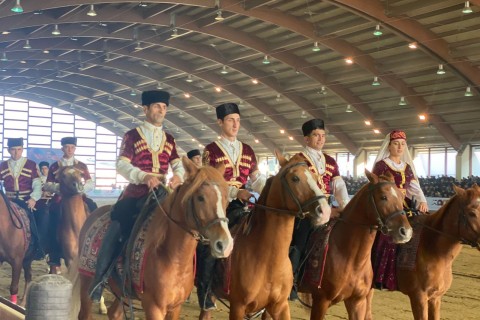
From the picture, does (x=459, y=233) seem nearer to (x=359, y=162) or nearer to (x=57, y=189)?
(x=57, y=189)

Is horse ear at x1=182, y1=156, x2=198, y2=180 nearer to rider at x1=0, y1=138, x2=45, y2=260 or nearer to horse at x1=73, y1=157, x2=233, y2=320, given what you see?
horse at x1=73, y1=157, x2=233, y2=320

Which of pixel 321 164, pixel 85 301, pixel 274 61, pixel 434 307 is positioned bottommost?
pixel 434 307

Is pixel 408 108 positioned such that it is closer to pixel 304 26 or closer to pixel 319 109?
pixel 319 109

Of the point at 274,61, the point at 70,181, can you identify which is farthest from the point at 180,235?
the point at 274,61

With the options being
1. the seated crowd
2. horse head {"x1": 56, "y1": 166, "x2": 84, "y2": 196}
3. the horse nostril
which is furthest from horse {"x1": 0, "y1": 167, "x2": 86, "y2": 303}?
the seated crowd

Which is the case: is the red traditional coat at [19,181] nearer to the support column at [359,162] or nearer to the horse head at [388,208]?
the horse head at [388,208]

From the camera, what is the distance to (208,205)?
4.21 metres

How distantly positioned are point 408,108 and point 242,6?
11.3m

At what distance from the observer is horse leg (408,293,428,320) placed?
6.09 meters

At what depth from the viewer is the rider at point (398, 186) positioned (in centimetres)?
662

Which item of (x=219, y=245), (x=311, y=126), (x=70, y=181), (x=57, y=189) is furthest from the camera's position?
(x=57, y=189)

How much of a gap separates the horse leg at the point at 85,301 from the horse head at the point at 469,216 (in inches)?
146

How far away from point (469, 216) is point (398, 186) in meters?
0.93

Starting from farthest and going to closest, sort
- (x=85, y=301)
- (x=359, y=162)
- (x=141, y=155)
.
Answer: (x=359, y=162) → (x=85, y=301) → (x=141, y=155)
